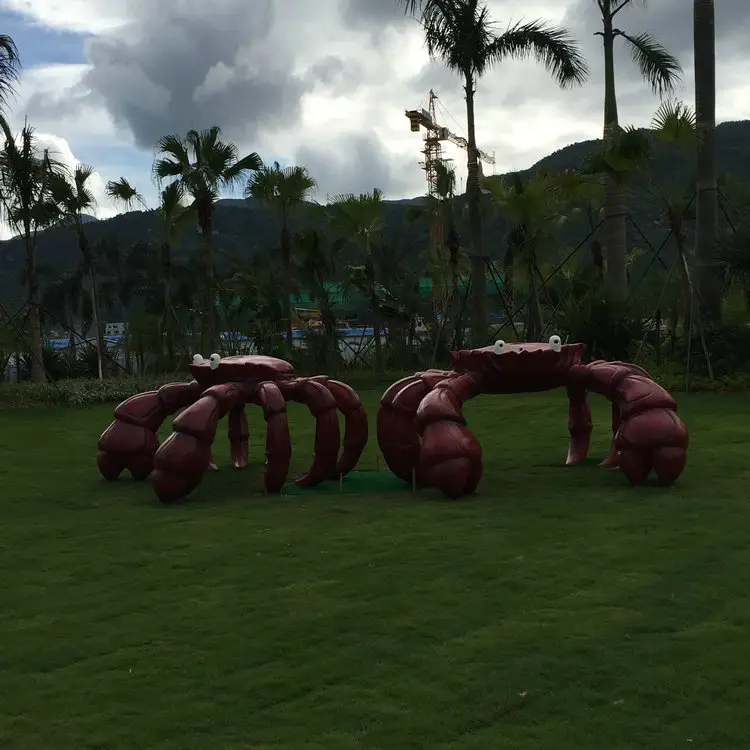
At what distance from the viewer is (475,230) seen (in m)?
20.8

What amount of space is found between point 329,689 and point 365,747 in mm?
647

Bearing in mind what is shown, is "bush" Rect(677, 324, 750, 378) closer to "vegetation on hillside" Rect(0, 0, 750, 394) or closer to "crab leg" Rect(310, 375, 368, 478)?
"vegetation on hillside" Rect(0, 0, 750, 394)

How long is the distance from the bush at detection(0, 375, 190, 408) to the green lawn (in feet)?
33.2

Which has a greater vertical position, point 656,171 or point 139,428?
point 656,171

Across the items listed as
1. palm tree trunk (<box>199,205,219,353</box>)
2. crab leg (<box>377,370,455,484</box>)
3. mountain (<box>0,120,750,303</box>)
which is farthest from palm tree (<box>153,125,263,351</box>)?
mountain (<box>0,120,750,303</box>)

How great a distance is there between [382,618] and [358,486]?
14.8 feet

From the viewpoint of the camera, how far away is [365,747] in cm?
407

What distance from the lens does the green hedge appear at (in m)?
17.6

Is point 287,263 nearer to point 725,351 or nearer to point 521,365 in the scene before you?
point 725,351

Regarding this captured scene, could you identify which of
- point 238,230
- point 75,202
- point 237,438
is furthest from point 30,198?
point 238,230

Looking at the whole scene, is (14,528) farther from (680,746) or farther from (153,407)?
(680,746)

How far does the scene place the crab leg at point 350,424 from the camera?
10.3 meters

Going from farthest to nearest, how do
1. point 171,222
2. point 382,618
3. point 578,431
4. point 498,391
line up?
point 171,222 → point 578,431 → point 498,391 → point 382,618

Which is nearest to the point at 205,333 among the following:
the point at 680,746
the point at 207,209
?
the point at 207,209
